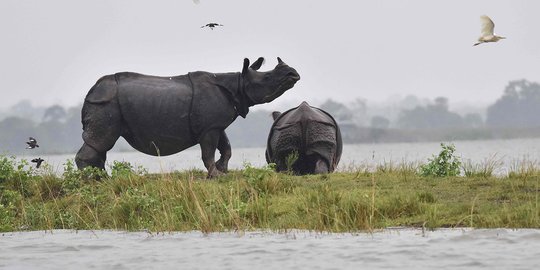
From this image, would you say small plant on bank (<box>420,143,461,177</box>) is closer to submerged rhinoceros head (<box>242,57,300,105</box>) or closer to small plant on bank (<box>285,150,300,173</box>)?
small plant on bank (<box>285,150,300,173</box>)

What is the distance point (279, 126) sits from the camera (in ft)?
58.9

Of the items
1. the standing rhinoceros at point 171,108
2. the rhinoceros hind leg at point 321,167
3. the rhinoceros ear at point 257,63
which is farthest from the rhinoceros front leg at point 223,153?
the rhinoceros hind leg at point 321,167

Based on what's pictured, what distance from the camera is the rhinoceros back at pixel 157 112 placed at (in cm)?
1697

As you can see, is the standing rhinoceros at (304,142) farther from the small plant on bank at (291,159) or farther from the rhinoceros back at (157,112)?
the rhinoceros back at (157,112)

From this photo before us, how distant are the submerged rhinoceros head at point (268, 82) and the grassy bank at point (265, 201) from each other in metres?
1.38

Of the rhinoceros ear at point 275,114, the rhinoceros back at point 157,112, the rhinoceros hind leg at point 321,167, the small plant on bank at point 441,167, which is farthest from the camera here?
the rhinoceros ear at point 275,114

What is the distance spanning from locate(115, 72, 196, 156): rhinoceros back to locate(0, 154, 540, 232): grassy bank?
65 cm

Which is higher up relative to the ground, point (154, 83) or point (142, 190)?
point (154, 83)

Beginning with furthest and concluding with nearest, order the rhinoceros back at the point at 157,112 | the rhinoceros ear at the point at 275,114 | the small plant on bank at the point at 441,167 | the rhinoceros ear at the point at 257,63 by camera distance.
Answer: the rhinoceros ear at the point at 275,114, the rhinoceros ear at the point at 257,63, the rhinoceros back at the point at 157,112, the small plant on bank at the point at 441,167

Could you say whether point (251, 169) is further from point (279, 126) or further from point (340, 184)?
point (279, 126)

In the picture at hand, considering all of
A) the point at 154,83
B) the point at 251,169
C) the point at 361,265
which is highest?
the point at 154,83

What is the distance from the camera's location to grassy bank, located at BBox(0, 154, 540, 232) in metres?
12.1

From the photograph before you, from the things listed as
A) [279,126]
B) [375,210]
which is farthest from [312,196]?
[279,126]

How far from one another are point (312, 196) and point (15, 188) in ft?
18.3
